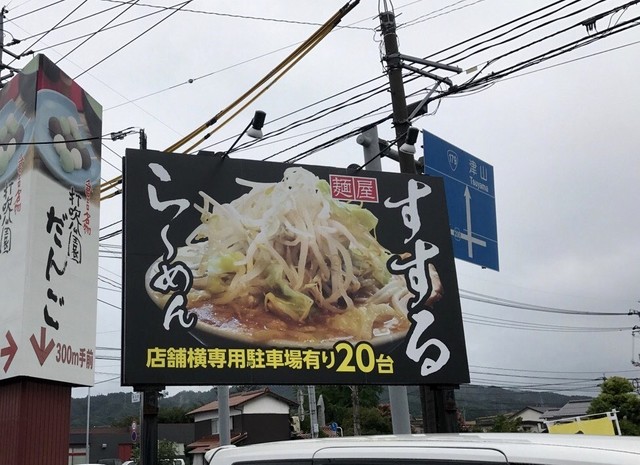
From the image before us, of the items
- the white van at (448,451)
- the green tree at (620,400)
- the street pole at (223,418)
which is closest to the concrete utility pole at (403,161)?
the street pole at (223,418)

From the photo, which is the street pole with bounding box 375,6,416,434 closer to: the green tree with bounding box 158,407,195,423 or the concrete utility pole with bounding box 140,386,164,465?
the concrete utility pole with bounding box 140,386,164,465

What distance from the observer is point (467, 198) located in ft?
41.9

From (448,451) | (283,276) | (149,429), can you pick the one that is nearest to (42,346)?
(149,429)

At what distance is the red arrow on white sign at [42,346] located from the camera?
38.7ft

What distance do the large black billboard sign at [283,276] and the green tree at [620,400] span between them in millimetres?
27001

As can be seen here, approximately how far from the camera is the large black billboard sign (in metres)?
9.69

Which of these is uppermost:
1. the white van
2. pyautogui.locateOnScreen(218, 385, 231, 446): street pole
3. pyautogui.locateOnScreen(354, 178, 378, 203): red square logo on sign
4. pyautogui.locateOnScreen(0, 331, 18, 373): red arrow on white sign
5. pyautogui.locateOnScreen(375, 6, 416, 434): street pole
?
pyautogui.locateOnScreen(375, 6, 416, 434): street pole

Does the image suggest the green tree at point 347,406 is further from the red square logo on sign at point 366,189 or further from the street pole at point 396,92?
the red square logo on sign at point 366,189

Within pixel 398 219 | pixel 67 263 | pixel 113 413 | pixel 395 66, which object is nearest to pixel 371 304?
pixel 398 219

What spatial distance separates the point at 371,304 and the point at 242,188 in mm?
2742

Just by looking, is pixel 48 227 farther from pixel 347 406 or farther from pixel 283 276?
pixel 347 406

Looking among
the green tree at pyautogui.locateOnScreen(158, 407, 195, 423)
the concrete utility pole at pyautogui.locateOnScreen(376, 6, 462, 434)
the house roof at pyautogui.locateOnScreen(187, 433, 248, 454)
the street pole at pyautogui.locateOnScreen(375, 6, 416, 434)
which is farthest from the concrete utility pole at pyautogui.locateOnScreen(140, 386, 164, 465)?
the green tree at pyautogui.locateOnScreen(158, 407, 195, 423)

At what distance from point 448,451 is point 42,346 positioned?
10437 millimetres

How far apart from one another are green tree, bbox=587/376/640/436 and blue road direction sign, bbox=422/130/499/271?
82.8ft
